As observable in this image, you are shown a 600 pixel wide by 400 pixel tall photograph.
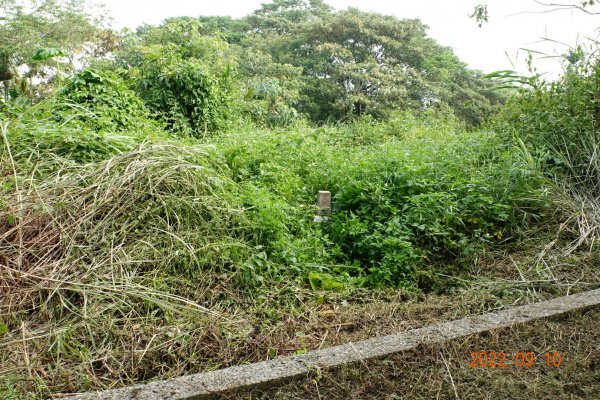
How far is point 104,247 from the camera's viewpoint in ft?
8.78

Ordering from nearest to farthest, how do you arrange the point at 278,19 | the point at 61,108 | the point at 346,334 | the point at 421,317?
the point at 346,334, the point at 421,317, the point at 61,108, the point at 278,19

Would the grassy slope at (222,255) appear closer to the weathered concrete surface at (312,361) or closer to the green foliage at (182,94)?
the weathered concrete surface at (312,361)

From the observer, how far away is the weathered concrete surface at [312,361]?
1.78 metres

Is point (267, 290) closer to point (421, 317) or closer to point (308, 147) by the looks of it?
point (421, 317)

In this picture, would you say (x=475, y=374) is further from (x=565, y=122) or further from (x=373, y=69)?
(x=373, y=69)

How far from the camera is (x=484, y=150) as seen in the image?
15.3ft

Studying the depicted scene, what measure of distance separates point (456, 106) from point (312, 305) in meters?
13.6

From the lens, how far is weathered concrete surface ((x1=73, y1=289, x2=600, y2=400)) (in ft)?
5.85

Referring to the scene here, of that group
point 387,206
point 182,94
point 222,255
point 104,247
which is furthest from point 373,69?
point 104,247

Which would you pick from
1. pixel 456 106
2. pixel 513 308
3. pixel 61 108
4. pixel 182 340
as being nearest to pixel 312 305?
pixel 182 340

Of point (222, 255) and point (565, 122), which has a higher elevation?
point (565, 122)
